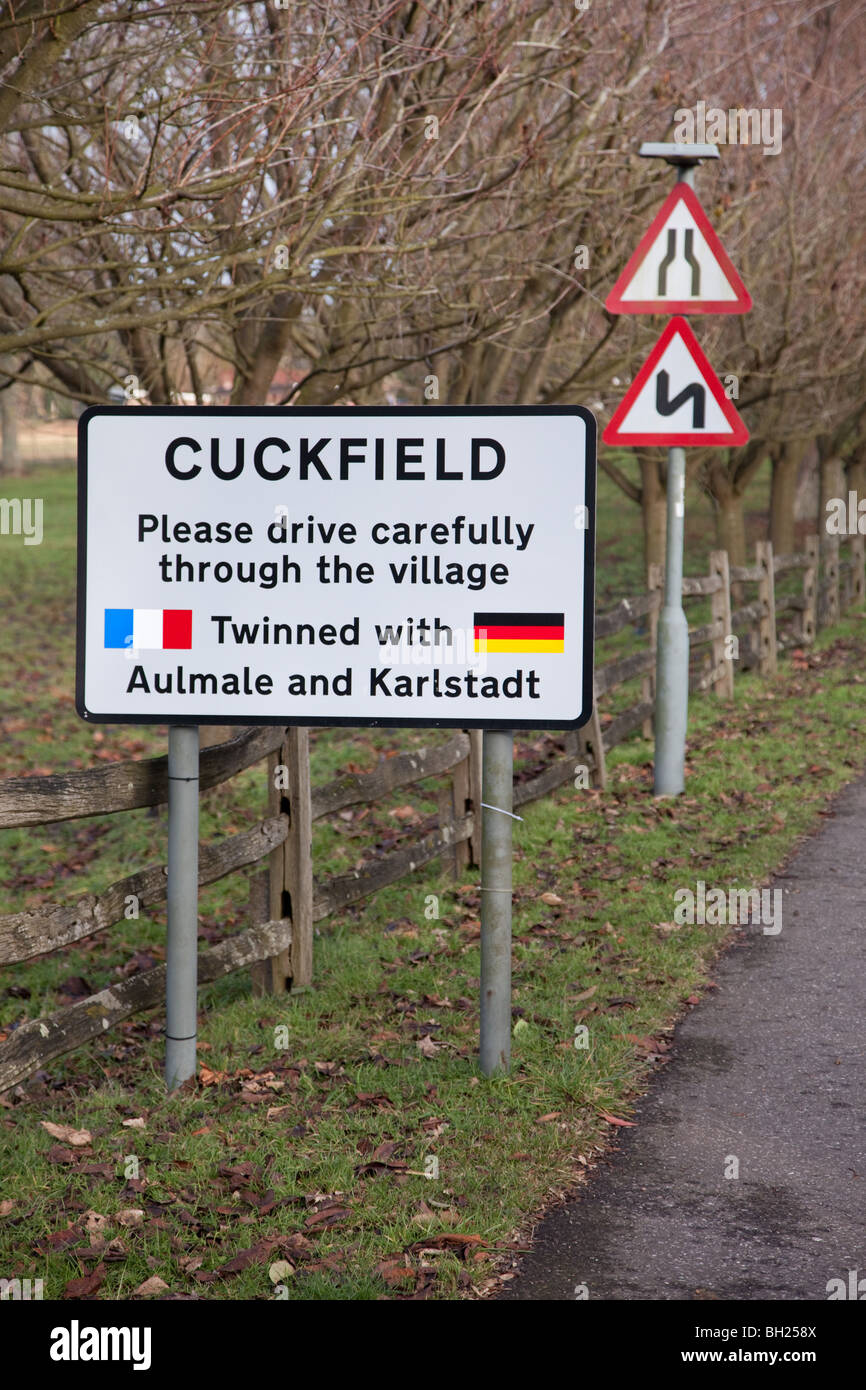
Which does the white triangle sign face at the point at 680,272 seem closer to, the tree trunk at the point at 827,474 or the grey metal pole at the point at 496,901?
the grey metal pole at the point at 496,901

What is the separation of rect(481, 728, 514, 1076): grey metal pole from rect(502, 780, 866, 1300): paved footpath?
0.58 meters

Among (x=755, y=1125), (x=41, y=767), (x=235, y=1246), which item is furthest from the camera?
(x=41, y=767)

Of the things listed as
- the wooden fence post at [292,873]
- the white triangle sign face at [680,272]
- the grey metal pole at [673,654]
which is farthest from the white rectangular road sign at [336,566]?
the grey metal pole at [673,654]

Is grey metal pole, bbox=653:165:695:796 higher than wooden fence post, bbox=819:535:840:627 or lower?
lower

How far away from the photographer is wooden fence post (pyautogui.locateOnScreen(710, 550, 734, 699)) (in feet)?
44.1

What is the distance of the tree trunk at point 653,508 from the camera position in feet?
68.2

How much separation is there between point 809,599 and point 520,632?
13733mm

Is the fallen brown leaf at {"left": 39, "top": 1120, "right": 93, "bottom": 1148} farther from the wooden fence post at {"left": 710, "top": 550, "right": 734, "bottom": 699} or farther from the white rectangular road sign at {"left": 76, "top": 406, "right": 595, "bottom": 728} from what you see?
the wooden fence post at {"left": 710, "top": 550, "right": 734, "bottom": 699}

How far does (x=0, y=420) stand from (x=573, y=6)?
4190 centimetres

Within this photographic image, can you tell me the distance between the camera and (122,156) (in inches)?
335

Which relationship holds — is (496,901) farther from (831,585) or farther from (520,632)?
(831,585)

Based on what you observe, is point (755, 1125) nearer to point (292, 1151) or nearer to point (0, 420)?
point (292, 1151)

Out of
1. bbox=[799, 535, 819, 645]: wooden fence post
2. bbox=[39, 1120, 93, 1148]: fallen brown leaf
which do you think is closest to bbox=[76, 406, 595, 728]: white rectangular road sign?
bbox=[39, 1120, 93, 1148]: fallen brown leaf
